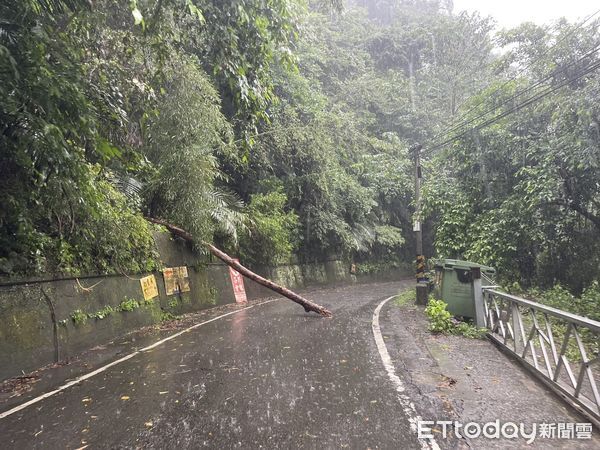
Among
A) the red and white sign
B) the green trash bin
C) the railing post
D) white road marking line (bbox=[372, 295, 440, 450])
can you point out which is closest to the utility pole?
the green trash bin

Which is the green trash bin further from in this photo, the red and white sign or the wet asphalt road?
the red and white sign

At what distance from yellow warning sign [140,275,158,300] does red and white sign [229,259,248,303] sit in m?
5.91

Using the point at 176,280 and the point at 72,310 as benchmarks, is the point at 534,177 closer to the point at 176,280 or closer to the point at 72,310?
the point at 176,280

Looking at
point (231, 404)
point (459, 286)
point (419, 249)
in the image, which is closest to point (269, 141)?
point (419, 249)

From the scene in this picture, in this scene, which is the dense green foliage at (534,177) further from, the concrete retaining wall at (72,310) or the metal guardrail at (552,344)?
the concrete retaining wall at (72,310)

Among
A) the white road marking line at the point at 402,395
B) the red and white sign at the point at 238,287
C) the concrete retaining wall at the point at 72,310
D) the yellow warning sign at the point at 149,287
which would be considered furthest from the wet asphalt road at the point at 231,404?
the red and white sign at the point at 238,287

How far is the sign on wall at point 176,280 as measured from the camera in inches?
529

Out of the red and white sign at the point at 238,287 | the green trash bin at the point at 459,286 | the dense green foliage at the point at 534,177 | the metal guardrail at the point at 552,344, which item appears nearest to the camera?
the metal guardrail at the point at 552,344

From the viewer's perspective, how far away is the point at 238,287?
61.1 feet

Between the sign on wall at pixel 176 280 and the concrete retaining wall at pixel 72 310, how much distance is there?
0.63 feet

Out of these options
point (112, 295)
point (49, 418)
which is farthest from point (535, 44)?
point (49, 418)

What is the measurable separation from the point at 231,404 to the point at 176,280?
9496mm

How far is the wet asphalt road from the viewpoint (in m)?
4.14

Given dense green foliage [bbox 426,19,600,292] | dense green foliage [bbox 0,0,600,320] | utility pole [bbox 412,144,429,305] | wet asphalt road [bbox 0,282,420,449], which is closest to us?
wet asphalt road [bbox 0,282,420,449]
